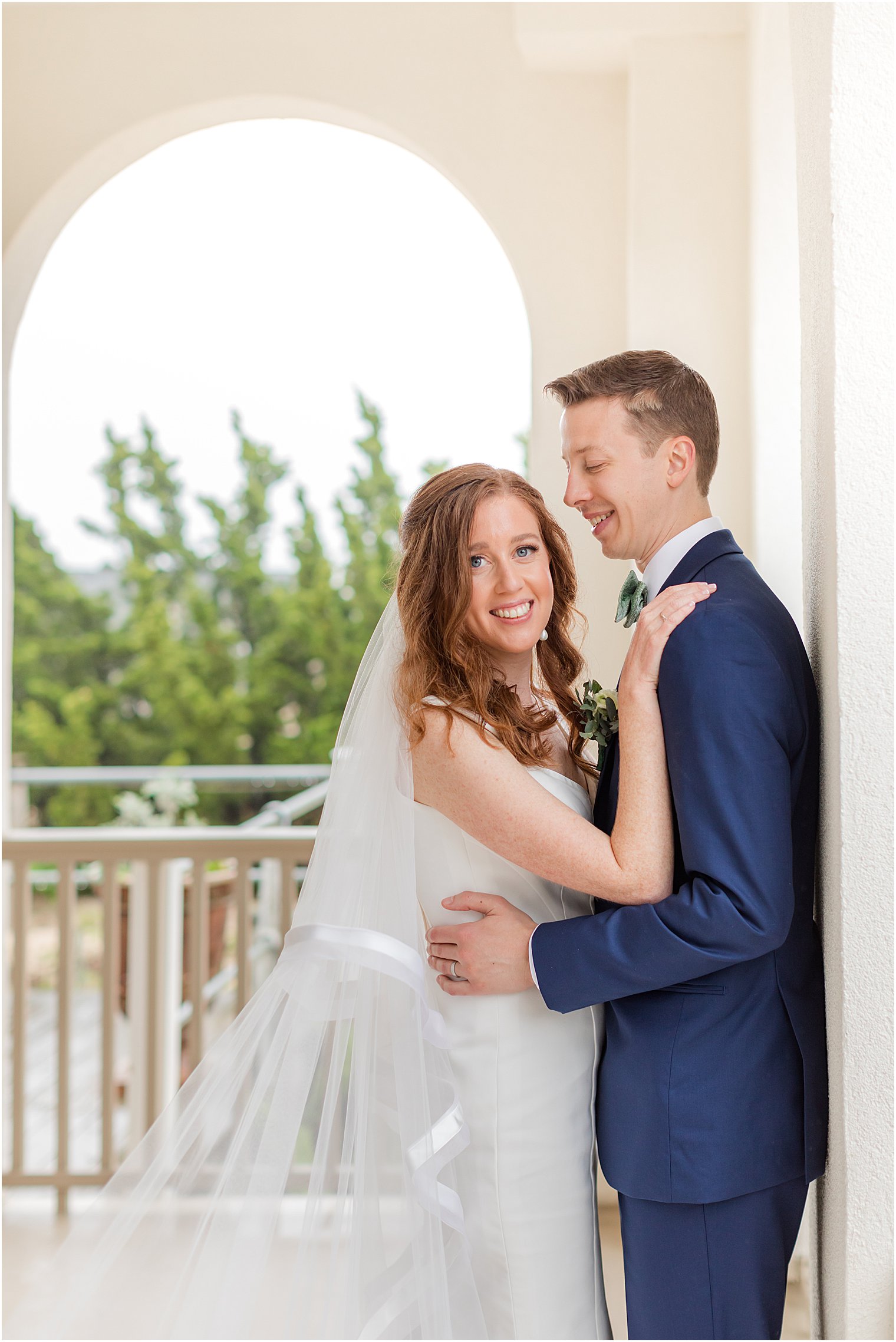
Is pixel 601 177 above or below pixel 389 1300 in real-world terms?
above

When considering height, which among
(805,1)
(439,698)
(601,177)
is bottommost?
(439,698)

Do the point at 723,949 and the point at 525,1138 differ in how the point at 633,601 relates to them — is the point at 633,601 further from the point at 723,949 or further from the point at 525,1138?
the point at 525,1138

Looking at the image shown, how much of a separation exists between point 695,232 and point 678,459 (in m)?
1.55

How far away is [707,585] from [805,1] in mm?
849

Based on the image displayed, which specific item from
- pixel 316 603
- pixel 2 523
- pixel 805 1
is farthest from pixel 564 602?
pixel 316 603

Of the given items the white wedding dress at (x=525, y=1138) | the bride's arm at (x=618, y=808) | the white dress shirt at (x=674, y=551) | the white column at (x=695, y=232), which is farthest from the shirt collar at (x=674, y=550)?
the white column at (x=695, y=232)

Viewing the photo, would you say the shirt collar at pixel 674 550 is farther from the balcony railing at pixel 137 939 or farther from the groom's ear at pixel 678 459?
the balcony railing at pixel 137 939

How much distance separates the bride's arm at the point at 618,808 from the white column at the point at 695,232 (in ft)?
4.97

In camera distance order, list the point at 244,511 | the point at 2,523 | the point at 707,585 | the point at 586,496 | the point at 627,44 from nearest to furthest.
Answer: the point at 707,585 < the point at 586,496 < the point at 627,44 < the point at 2,523 < the point at 244,511

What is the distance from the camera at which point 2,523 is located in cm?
312

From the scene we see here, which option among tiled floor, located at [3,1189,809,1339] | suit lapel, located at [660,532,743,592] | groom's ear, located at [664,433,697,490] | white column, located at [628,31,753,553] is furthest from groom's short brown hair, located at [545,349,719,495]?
tiled floor, located at [3,1189,809,1339]

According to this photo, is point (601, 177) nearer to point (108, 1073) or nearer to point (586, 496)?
point (586, 496)

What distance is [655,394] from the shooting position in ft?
5.36

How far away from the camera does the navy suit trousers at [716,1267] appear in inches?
56.8
